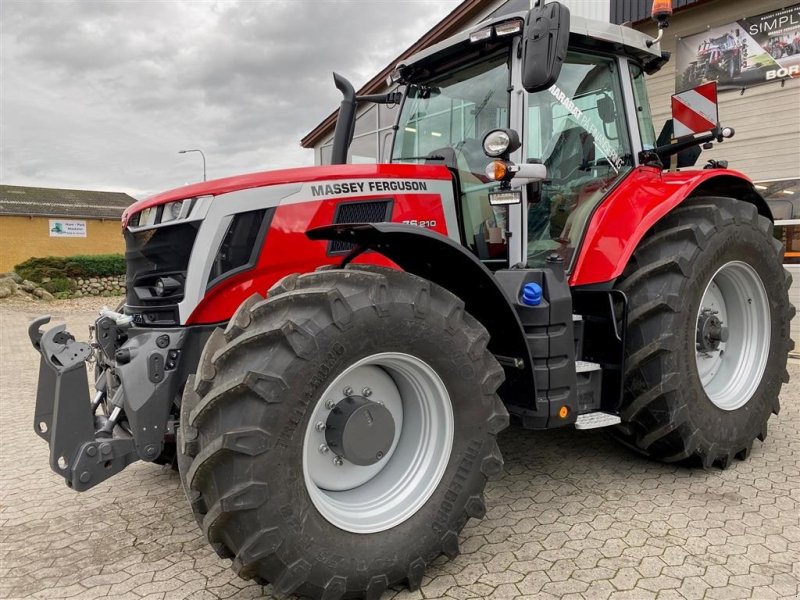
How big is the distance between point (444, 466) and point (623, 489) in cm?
134

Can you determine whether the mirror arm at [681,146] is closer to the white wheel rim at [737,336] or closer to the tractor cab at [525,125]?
the tractor cab at [525,125]

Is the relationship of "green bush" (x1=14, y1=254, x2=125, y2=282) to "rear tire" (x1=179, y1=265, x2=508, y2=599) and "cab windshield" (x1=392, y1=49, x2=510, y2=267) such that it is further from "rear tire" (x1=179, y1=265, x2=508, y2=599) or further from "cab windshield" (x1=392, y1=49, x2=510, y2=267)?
"rear tire" (x1=179, y1=265, x2=508, y2=599)

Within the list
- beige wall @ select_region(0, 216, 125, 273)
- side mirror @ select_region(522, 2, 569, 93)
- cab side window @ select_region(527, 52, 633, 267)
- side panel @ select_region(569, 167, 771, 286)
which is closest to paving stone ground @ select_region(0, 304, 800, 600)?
side panel @ select_region(569, 167, 771, 286)

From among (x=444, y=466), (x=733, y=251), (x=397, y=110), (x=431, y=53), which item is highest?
(x=431, y=53)

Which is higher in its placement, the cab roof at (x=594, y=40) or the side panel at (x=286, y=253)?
the cab roof at (x=594, y=40)

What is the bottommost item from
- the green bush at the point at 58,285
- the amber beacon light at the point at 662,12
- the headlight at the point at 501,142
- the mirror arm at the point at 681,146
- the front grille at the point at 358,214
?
the green bush at the point at 58,285

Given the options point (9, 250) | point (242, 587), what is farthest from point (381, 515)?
point (9, 250)

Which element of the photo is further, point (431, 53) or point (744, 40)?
point (744, 40)

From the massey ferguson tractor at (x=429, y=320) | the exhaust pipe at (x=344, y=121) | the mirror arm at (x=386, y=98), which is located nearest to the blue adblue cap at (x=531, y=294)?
the massey ferguson tractor at (x=429, y=320)

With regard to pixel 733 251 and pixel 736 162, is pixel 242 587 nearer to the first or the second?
pixel 733 251

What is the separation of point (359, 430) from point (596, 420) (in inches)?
54.7

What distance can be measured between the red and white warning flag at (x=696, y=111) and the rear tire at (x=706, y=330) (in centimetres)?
69

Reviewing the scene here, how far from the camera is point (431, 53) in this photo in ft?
11.2

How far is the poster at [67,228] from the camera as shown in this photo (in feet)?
87.9
